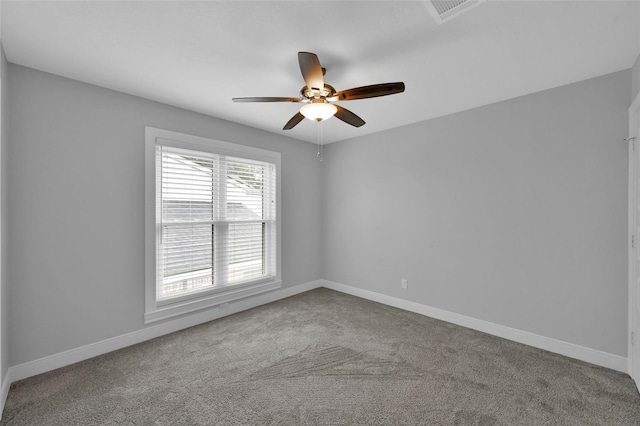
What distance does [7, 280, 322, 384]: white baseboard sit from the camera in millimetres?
2246

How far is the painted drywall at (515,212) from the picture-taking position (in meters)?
2.42

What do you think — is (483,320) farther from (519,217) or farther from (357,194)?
(357,194)

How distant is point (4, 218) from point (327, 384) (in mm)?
2828

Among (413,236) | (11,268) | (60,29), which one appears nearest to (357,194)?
(413,236)

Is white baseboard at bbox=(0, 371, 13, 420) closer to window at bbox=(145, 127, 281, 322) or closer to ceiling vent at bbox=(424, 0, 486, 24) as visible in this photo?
window at bbox=(145, 127, 281, 322)

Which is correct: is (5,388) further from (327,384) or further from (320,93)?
(320,93)

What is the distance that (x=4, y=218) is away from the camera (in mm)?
2053

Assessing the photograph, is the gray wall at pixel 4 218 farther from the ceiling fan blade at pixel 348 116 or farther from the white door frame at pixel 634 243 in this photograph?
the white door frame at pixel 634 243

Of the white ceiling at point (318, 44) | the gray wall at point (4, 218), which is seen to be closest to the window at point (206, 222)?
the white ceiling at point (318, 44)

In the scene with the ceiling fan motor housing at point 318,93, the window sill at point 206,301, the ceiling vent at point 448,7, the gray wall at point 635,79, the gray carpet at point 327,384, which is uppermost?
the ceiling vent at point 448,7

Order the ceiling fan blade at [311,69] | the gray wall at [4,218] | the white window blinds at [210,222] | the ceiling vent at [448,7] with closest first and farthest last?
the ceiling vent at [448,7]
the ceiling fan blade at [311,69]
the gray wall at [4,218]
the white window blinds at [210,222]

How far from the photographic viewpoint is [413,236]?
12.4 ft

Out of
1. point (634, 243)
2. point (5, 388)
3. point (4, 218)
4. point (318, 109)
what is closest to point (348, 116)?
point (318, 109)

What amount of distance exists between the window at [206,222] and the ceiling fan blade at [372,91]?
81.1 inches
